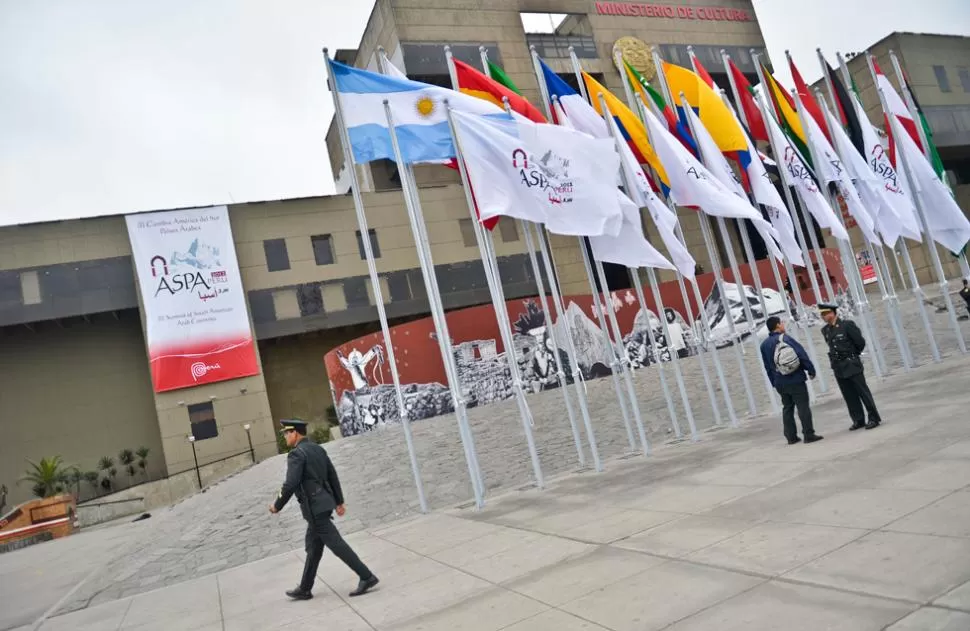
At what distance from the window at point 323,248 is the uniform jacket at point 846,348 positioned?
3189 cm

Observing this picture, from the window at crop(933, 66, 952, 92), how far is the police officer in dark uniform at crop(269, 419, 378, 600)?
5468 centimetres

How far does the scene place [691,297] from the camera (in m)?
33.6

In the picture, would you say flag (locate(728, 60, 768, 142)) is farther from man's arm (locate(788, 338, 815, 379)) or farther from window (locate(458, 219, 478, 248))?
window (locate(458, 219, 478, 248))

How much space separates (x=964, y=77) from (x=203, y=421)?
54867 mm

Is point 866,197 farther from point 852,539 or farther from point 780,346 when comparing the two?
point 852,539

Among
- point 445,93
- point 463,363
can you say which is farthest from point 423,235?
point 463,363

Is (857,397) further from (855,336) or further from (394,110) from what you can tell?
(394,110)

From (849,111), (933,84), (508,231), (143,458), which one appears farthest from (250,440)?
(933,84)

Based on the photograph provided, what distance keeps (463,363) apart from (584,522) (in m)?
19.0

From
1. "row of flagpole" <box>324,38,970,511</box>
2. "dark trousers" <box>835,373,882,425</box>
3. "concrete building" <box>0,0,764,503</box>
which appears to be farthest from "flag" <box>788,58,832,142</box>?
"concrete building" <box>0,0,764,503</box>

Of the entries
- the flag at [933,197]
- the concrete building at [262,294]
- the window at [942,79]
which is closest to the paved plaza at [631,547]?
the flag at [933,197]

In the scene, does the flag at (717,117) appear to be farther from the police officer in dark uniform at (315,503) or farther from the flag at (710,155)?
the police officer in dark uniform at (315,503)

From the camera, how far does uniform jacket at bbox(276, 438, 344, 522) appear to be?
268 inches

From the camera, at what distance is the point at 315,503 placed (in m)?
6.84
